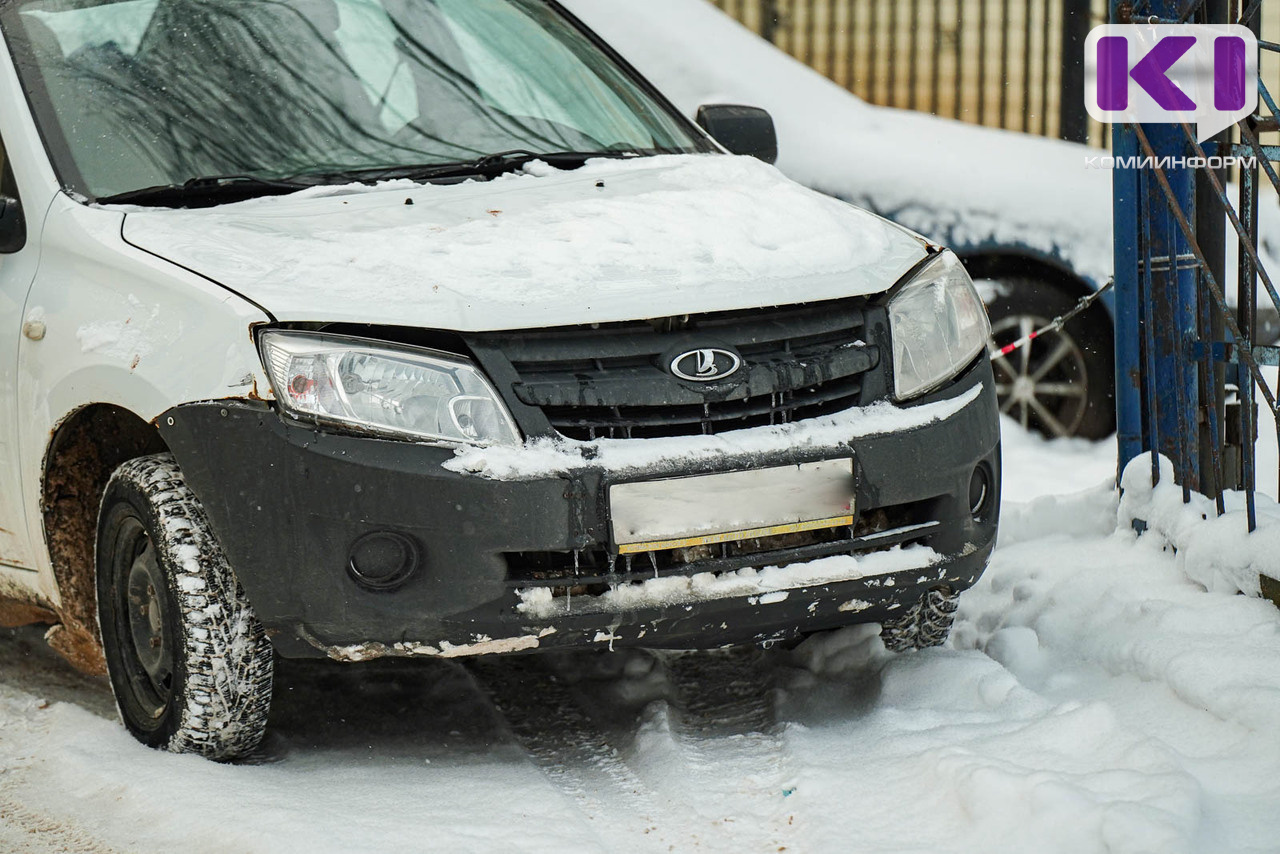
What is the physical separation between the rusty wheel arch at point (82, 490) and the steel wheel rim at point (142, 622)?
0.59ft

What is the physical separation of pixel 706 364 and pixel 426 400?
1.75 feet

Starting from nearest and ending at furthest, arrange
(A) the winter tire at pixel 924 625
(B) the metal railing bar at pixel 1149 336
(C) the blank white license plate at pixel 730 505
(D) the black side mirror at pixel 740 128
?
(C) the blank white license plate at pixel 730 505, (A) the winter tire at pixel 924 625, (B) the metal railing bar at pixel 1149 336, (D) the black side mirror at pixel 740 128

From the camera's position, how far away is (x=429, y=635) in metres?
3.14

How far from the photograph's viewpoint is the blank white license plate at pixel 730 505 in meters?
3.07

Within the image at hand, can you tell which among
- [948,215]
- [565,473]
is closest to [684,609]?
[565,473]

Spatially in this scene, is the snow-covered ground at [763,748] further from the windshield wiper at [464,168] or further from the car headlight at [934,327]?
the windshield wiper at [464,168]

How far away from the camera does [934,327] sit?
3482 mm

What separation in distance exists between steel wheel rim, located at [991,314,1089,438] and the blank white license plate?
12.1ft

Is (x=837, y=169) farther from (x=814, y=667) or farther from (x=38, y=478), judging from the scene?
(x=38, y=478)

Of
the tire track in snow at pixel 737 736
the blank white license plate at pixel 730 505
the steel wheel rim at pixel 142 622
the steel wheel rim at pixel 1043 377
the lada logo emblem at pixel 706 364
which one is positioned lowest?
the steel wheel rim at pixel 1043 377

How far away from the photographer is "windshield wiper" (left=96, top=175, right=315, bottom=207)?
3684 millimetres

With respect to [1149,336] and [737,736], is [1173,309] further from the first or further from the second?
[737,736]

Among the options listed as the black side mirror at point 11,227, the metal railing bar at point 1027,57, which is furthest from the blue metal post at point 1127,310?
the metal railing bar at point 1027,57

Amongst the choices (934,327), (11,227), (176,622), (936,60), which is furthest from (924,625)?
(936,60)
